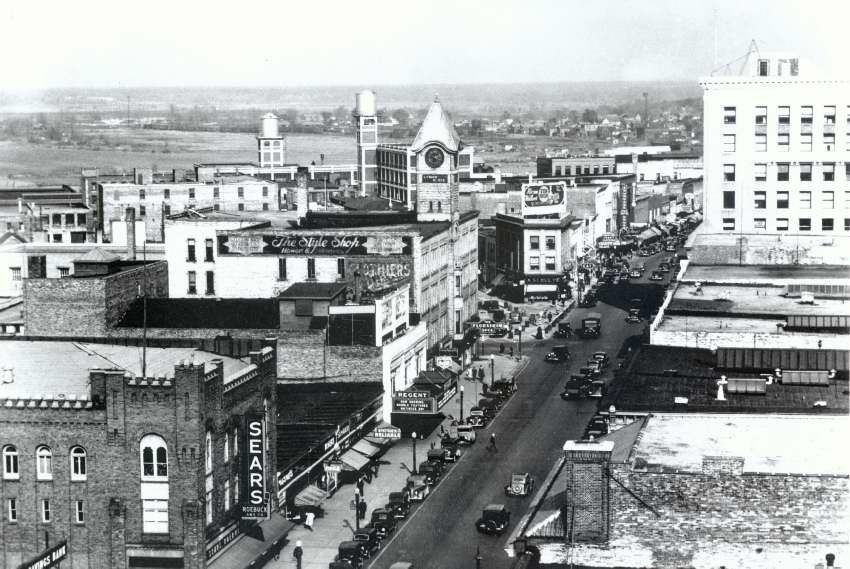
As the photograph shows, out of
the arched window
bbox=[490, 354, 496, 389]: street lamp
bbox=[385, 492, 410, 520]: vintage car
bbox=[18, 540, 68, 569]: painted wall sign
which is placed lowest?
bbox=[385, 492, 410, 520]: vintage car

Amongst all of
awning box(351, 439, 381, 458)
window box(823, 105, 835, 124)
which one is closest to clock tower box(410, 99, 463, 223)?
window box(823, 105, 835, 124)

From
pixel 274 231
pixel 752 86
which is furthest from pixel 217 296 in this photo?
pixel 752 86

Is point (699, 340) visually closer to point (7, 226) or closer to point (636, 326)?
point (636, 326)

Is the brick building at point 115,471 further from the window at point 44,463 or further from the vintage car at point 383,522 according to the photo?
the vintage car at point 383,522

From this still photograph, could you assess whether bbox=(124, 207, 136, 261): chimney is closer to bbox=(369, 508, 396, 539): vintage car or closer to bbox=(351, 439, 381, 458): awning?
bbox=(351, 439, 381, 458): awning

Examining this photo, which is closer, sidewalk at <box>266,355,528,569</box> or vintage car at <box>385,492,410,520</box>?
sidewalk at <box>266,355,528,569</box>

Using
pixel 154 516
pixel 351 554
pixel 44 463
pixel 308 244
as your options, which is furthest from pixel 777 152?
pixel 44 463

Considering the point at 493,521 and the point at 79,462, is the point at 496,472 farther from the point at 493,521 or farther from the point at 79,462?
the point at 79,462
